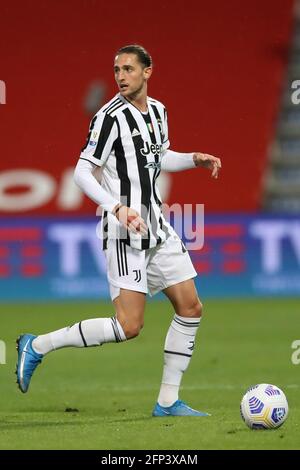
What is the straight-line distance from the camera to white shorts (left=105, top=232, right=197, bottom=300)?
21.3 feet

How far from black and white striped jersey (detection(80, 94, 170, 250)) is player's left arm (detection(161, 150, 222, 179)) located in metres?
0.30

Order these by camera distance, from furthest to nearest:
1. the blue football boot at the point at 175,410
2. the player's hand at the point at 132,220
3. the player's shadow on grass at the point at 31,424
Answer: the blue football boot at the point at 175,410 < the player's shadow on grass at the point at 31,424 < the player's hand at the point at 132,220

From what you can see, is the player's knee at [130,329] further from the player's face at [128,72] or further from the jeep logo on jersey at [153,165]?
the player's face at [128,72]

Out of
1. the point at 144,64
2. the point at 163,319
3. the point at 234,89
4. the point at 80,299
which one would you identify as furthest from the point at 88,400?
the point at 234,89

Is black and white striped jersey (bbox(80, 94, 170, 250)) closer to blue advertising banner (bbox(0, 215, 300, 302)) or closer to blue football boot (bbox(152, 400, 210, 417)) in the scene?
blue football boot (bbox(152, 400, 210, 417))

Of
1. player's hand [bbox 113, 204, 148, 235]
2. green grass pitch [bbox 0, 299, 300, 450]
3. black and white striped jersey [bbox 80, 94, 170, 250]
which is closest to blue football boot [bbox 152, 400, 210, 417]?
green grass pitch [bbox 0, 299, 300, 450]

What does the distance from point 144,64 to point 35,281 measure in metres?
9.04

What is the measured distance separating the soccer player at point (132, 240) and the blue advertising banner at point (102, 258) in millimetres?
8308

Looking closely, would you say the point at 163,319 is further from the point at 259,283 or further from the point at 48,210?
the point at 48,210

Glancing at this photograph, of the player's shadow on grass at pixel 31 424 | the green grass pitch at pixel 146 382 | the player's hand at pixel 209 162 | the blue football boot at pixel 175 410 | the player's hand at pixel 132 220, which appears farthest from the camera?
the player's hand at pixel 209 162

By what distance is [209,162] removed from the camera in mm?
6832

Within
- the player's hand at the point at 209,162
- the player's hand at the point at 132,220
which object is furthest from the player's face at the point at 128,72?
the player's hand at the point at 132,220

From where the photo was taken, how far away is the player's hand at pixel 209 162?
6738 millimetres

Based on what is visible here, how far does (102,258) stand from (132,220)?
9.14m
